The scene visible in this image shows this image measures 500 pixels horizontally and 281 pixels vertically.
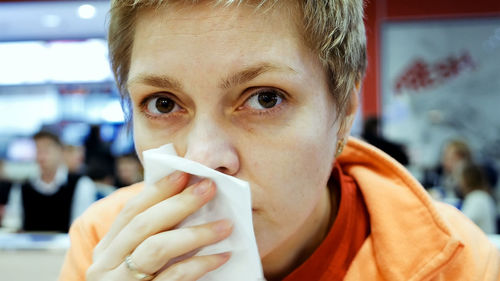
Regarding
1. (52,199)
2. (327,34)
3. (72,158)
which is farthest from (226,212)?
(72,158)

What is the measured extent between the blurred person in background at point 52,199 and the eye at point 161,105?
3.21 meters

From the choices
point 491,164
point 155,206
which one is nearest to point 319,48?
point 155,206

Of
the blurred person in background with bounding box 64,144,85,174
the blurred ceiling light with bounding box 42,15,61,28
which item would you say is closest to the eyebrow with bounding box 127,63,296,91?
the blurred person in background with bounding box 64,144,85,174

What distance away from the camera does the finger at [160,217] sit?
2.58ft

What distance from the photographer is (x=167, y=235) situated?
80 centimetres

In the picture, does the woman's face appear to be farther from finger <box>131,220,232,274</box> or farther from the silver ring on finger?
the silver ring on finger

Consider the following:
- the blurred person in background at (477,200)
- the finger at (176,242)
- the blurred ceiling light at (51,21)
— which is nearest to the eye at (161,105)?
the finger at (176,242)

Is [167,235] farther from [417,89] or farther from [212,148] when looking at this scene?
[417,89]

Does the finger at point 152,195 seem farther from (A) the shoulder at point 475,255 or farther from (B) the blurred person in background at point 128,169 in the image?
(B) the blurred person in background at point 128,169

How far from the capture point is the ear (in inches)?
41.7

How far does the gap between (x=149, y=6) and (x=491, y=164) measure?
17.6ft

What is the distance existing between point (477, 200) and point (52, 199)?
3584 mm

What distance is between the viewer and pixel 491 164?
5277 millimetres

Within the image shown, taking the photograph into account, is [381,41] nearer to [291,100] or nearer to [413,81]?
[413,81]
